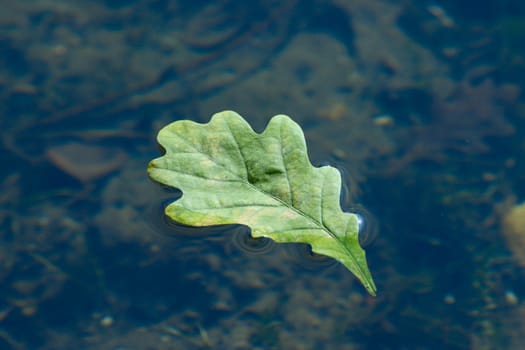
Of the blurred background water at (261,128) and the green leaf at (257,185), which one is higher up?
the green leaf at (257,185)

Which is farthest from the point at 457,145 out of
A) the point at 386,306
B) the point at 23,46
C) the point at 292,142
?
the point at 23,46

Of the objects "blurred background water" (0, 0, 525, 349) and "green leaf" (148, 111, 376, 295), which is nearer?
"green leaf" (148, 111, 376, 295)

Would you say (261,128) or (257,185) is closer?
(257,185)

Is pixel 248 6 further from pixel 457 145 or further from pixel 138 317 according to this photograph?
pixel 138 317

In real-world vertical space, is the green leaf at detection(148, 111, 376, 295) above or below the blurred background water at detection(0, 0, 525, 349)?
above

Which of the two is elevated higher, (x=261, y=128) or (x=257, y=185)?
(x=257, y=185)
